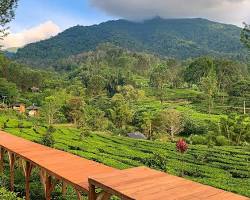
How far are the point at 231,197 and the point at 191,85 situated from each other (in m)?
104

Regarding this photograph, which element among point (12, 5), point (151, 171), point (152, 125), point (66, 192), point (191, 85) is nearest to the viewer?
point (151, 171)

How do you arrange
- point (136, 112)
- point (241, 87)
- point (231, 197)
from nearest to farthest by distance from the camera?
point (231, 197) → point (136, 112) → point (241, 87)

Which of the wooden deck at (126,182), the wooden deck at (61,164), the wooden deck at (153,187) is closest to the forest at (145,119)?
the wooden deck at (61,164)

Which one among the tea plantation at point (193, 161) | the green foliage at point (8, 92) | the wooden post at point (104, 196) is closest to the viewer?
the wooden post at point (104, 196)

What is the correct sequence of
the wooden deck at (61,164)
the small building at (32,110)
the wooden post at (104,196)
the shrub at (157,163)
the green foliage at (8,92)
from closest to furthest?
the wooden post at (104,196) → the wooden deck at (61,164) → the shrub at (157,163) → the small building at (32,110) → the green foliage at (8,92)

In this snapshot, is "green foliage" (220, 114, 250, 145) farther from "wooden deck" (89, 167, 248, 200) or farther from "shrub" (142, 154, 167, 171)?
"wooden deck" (89, 167, 248, 200)

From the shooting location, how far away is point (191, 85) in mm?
109812

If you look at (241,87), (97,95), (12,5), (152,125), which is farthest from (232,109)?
(12,5)

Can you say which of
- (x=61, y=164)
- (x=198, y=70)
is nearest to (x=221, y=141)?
(x=61, y=164)

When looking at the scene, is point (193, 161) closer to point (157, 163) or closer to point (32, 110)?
point (157, 163)

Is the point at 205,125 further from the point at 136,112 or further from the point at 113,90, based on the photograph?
the point at 113,90

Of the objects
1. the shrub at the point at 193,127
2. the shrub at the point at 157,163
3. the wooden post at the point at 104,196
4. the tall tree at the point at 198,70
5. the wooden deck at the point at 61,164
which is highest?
the tall tree at the point at 198,70

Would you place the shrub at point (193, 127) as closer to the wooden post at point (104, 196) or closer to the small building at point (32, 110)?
the small building at point (32, 110)

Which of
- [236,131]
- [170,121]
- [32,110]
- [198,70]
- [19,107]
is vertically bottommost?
[236,131]
